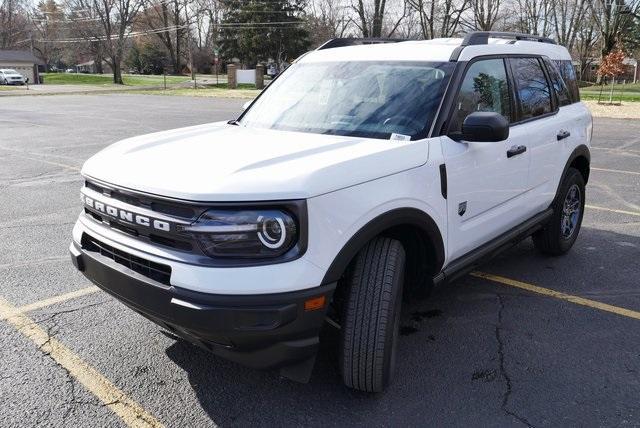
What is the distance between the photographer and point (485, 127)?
3.13 meters

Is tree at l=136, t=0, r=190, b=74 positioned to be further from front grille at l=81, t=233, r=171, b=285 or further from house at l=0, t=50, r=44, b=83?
front grille at l=81, t=233, r=171, b=285

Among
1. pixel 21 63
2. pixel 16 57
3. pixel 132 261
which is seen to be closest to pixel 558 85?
pixel 132 261

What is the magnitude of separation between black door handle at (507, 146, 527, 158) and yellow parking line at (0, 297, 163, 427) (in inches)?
109

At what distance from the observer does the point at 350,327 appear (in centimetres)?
279

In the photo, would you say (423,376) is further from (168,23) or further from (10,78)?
(168,23)

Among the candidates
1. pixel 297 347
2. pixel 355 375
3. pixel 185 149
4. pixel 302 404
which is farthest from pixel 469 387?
pixel 185 149

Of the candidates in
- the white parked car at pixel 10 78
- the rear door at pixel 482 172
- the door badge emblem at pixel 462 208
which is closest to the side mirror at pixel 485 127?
the rear door at pixel 482 172

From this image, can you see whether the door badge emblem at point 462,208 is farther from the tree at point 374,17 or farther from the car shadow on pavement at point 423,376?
the tree at point 374,17

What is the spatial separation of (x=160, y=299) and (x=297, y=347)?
0.65 metres

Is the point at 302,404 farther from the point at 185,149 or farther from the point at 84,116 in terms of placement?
the point at 84,116

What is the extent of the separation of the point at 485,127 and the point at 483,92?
2.55 ft

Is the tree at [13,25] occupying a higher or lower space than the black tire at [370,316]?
higher

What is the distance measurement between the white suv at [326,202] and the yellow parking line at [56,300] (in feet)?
3.95

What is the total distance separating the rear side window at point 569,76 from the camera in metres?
5.11
